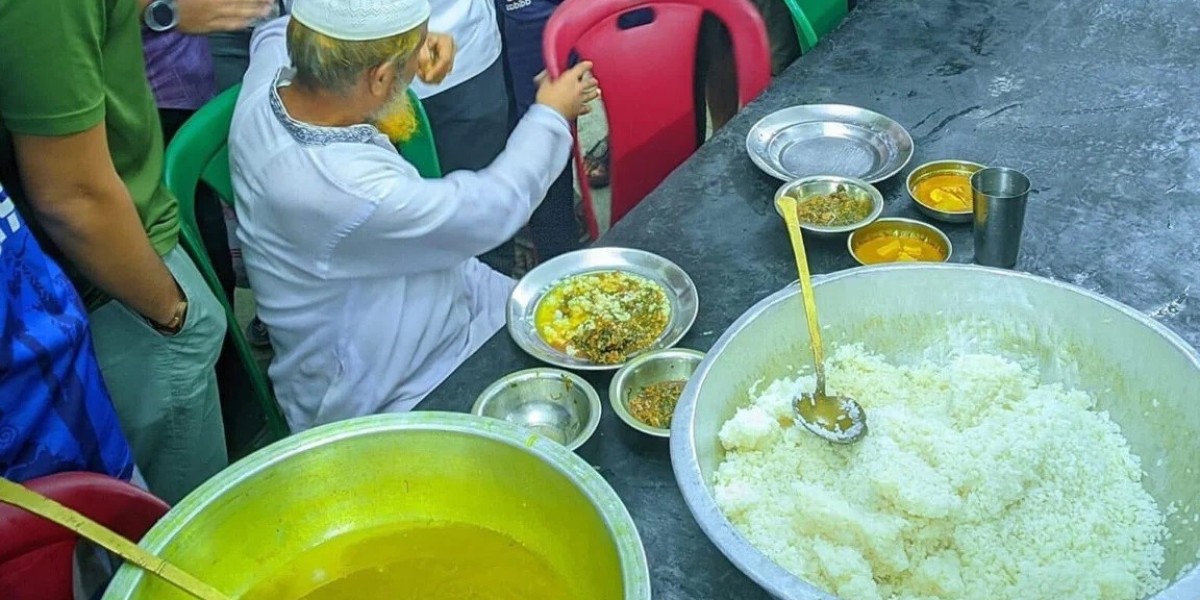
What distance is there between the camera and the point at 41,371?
140 centimetres

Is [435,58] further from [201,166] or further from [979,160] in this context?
[979,160]

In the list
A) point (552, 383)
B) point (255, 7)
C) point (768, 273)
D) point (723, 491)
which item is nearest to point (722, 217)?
point (768, 273)

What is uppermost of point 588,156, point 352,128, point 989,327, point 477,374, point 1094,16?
point 352,128

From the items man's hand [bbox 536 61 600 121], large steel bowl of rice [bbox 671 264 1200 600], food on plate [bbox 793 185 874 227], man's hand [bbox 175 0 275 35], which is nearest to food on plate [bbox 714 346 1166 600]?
large steel bowl of rice [bbox 671 264 1200 600]

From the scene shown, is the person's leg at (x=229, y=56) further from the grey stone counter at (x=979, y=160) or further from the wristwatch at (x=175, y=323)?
the grey stone counter at (x=979, y=160)

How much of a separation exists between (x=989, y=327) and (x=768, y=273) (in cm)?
48

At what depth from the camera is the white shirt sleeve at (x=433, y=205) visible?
1.83 m

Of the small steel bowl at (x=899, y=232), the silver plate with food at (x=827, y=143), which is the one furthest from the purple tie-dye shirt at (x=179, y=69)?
the small steel bowl at (x=899, y=232)

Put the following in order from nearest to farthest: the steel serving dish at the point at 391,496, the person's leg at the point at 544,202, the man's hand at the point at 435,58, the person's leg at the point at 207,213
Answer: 1. the steel serving dish at the point at 391,496
2. the man's hand at the point at 435,58
3. the person's leg at the point at 207,213
4. the person's leg at the point at 544,202

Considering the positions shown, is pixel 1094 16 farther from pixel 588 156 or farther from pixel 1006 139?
pixel 588 156

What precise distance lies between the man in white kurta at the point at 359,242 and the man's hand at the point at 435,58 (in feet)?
0.73

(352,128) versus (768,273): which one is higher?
(352,128)

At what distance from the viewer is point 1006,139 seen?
7.10 ft

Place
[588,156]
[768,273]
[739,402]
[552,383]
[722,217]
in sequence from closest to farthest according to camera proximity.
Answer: [739,402], [552,383], [768,273], [722,217], [588,156]
